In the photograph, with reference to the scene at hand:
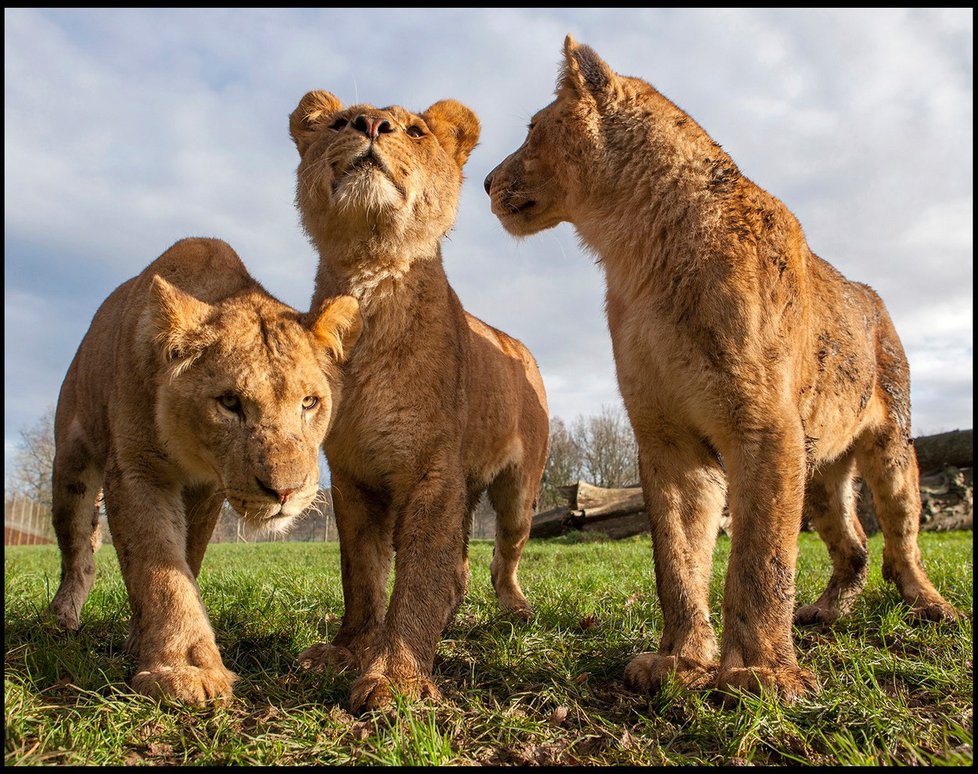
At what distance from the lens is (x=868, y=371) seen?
500 cm

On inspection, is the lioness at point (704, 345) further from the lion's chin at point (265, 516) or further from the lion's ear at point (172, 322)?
the lion's ear at point (172, 322)

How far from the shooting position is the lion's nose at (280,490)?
3447 millimetres

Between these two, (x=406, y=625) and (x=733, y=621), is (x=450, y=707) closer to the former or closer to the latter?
(x=406, y=625)

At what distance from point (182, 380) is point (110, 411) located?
70 centimetres

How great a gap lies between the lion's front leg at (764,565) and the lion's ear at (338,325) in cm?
203

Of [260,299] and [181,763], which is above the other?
[260,299]

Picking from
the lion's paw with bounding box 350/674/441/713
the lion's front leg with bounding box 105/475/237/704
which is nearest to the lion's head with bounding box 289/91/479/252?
the lion's front leg with bounding box 105/475/237/704

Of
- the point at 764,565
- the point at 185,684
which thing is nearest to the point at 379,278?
the point at 185,684

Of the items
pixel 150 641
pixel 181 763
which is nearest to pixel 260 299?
pixel 150 641

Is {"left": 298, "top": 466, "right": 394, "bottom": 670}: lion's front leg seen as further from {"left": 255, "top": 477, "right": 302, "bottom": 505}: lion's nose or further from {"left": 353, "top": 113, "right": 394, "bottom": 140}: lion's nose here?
{"left": 353, "top": 113, "right": 394, "bottom": 140}: lion's nose

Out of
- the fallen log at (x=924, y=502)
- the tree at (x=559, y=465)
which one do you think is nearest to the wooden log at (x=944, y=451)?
the fallen log at (x=924, y=502)

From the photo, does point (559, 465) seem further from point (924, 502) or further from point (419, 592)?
point (419, 592)

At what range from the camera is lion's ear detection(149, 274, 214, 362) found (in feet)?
12.2

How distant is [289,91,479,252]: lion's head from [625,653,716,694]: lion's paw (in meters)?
2.55
